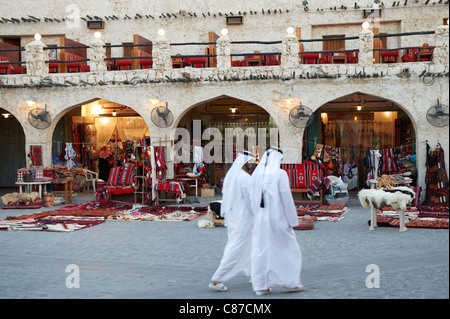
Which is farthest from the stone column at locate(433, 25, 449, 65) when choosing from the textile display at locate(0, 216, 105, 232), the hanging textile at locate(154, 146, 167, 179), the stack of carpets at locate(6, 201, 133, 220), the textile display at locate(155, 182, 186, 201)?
the textile display at locate(0, 216, 105, 232)

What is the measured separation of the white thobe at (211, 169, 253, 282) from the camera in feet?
18.7

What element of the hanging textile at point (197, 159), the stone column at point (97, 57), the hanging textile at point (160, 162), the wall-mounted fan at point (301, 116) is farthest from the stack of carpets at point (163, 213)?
the stone column at point (97, 57)

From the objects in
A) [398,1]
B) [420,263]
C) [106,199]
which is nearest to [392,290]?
[420,263]

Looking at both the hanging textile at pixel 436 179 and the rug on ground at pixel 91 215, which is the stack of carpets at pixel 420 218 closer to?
the hanging textile at pixel 436 179

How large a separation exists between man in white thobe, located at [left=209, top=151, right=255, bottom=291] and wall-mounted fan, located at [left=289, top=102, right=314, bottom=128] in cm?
892

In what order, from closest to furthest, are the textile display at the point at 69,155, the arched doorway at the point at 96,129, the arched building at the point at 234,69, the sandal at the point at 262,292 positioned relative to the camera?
the sandal at the point at 262,292 < the arched building at the point at 234,69 < the textile display at the point at 69,155 < the arched doorway at the point at 96,129

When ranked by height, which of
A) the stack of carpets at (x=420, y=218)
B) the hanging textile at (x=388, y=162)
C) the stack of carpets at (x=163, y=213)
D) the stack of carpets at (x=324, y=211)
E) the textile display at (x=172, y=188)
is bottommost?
the stack of carpets at (x=163, y=213)

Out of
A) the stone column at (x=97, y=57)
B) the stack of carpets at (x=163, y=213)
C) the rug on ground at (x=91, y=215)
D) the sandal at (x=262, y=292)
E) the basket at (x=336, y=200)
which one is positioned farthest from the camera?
the stone column at (x=97, y=57)

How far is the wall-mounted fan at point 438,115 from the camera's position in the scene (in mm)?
14070

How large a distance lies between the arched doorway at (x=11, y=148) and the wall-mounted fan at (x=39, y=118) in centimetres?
490

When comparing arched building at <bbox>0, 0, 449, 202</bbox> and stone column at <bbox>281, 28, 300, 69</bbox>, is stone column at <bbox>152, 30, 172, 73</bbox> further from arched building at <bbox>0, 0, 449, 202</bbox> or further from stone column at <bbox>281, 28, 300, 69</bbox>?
stone column at <bbox>281, 28, 300, 69</bbox>

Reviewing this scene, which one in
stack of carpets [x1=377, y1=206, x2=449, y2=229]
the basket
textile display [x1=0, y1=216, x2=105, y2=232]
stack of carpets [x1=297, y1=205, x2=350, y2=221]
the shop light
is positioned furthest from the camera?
the shop light

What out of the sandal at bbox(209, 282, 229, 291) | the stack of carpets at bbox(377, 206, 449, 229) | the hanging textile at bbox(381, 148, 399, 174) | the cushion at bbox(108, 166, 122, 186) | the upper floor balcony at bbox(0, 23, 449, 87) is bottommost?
the stack of carpets at bbox(377, 206, 449, 229)

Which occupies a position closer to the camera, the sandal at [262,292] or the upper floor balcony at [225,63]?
the sandal at [262,292]
